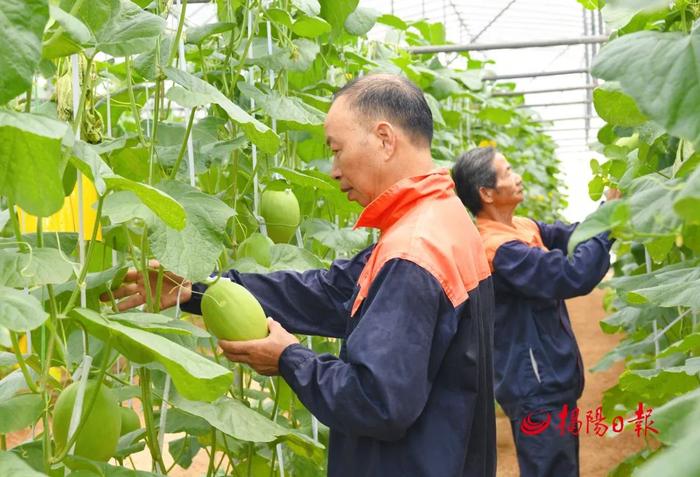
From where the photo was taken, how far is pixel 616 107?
2033 millimetres

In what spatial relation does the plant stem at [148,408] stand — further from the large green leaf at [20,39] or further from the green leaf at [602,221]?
the green leaf at [602,221]

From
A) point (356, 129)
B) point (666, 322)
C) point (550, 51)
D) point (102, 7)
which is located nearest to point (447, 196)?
point (356, 129)

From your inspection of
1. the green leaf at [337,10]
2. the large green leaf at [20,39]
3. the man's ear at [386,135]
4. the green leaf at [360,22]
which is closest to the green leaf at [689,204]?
the large green leaf at [20,39]

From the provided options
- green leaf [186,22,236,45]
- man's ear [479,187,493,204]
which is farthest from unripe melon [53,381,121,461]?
man's ear [479,187,493,204]

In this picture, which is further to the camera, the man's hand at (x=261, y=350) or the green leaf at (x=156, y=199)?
the man's hand at (x=261, y=350)

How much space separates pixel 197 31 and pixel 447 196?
661 mm

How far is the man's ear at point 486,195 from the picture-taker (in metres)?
3.86

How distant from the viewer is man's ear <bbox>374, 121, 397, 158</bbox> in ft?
6.76

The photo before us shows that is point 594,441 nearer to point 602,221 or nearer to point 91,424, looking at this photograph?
point 91,424

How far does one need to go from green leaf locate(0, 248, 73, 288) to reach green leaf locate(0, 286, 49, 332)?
0.14 m

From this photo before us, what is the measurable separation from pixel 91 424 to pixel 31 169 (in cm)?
50

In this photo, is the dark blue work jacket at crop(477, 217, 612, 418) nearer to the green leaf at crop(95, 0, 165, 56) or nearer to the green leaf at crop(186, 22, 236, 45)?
the green leaf at crop(186, 22, 236, 45)

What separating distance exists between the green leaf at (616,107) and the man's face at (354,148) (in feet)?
1.46

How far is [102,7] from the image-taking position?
156 centimetres
